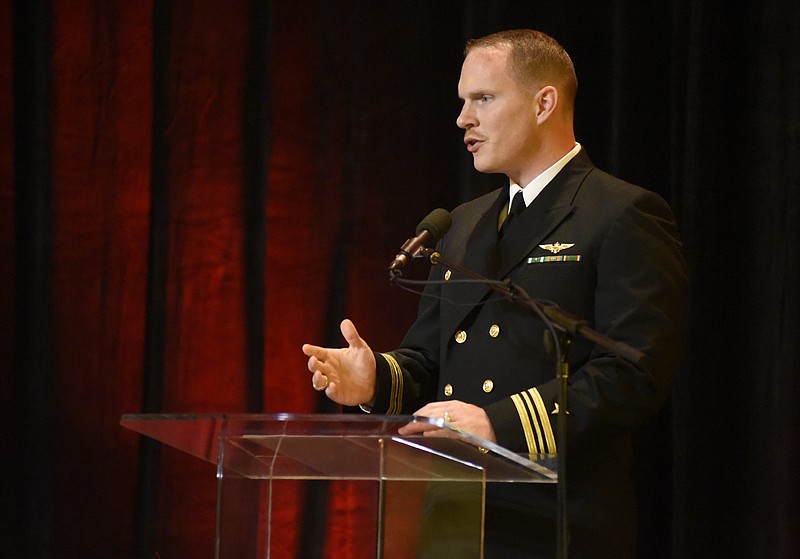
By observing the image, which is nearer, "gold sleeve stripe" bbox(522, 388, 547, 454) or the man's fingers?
"gold sleeve stripe" bbox(522, 388, 547, 454)

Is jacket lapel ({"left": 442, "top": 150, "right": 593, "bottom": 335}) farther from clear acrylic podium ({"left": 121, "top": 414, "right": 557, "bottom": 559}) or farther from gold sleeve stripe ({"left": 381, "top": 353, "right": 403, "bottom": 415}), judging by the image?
clear acrylic podium ({"left": 121, "top": 414, "right": 557, "bottom": 559})

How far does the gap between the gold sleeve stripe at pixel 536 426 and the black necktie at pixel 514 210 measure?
1.71ft

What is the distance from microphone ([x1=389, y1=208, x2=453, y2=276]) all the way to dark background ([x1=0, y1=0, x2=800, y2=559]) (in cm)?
120

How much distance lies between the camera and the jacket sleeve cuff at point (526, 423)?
6.55ft

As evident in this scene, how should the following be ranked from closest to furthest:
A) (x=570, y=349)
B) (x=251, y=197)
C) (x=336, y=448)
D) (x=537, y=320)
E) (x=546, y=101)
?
A: (x=336, y=448) < (x=570, y=349) < (x=537, y=320) < (x=546, y=101) < (x=251, y=197)

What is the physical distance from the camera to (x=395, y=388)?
92.3 inches

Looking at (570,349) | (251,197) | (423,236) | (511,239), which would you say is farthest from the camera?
(251,197)

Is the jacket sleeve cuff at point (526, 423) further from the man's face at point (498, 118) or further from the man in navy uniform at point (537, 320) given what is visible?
the man's face at point (498, 118)

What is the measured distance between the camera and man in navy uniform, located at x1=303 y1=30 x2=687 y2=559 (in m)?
2.05

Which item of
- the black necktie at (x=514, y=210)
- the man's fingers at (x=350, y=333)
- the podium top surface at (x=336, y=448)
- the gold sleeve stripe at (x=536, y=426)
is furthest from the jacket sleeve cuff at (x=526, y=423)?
the black necktie at (x=514, y=210)

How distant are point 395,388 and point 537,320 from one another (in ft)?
1.10

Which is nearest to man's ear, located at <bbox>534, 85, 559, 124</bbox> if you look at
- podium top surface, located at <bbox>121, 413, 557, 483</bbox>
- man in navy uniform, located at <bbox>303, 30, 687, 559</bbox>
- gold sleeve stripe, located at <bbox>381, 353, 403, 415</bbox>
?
man in navy uniform, located at <bbox>303, 30, 687, 559</bbox>

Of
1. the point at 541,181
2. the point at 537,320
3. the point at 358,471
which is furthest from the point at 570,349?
the point at 358,471

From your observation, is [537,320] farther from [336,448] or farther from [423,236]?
[336,448]
